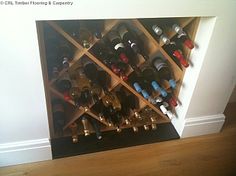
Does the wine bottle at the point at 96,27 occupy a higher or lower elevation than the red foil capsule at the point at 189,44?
higher

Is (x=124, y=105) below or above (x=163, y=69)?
below

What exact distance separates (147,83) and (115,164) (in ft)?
1.69

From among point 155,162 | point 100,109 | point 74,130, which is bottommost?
point 155,162

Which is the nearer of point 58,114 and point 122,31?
point 122,31

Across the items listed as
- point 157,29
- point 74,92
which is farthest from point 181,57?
point 74,92

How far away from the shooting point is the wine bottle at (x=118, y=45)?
1240mm

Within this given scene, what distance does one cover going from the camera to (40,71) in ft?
3.50

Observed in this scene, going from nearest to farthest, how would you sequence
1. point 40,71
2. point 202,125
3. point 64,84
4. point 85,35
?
1. point 40,71
2. point 85,35
3. point 64,84
4. point 202,125

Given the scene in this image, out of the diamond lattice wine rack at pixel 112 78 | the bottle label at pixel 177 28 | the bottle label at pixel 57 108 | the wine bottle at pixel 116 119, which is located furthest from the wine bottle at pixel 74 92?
the bottle label at pixel 177 28

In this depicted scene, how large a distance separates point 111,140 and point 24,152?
0.52 meters

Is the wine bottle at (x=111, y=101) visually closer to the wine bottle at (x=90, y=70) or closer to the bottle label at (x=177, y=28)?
the wine bottle at (x=90, y=70)

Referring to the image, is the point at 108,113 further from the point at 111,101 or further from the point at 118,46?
the point at 118,46

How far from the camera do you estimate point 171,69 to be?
149cm

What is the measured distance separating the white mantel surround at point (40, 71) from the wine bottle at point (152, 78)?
0.54 feet
